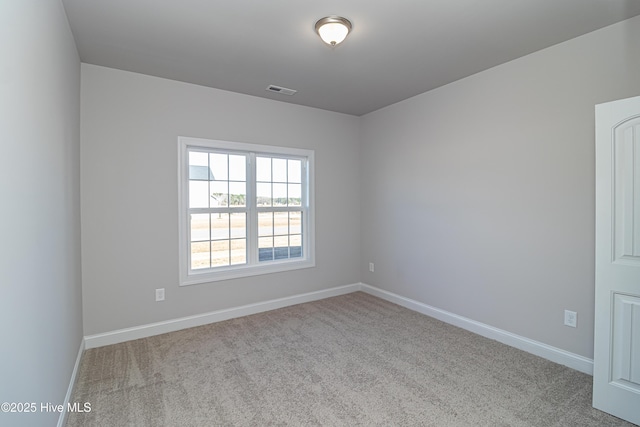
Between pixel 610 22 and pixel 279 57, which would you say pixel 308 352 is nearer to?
pixel 279 57

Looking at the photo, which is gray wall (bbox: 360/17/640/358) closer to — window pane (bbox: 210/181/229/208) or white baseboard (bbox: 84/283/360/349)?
white baseboard (bbox: 84/283/360/349)

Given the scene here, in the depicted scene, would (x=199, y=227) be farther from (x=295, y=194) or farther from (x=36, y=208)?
(x=36, y=208)

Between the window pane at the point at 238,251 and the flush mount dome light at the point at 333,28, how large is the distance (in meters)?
2.47

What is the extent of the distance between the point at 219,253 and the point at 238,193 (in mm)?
757

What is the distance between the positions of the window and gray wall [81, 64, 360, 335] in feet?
0.40

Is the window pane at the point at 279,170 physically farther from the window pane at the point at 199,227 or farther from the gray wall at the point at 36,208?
the gray wall at the point at 36,208

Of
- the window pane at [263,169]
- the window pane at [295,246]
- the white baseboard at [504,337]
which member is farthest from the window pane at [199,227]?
the white baseboard at [504,337]

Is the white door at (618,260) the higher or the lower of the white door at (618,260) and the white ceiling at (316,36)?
the lower

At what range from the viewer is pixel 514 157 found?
2961mm

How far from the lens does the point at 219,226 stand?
374cm

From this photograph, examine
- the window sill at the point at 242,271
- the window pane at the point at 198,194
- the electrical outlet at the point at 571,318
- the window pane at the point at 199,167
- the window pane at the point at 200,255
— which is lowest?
the electrical outlet at the point at 571,318

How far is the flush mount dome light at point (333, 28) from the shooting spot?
2270mm

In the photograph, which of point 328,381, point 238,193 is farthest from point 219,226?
point 328,381

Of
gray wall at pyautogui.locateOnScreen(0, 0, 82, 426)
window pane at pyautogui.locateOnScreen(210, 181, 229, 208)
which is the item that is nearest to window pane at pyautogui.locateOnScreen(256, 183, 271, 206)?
window pane at pyautogui.locateOnScreen(210, 181, 229, 208)
